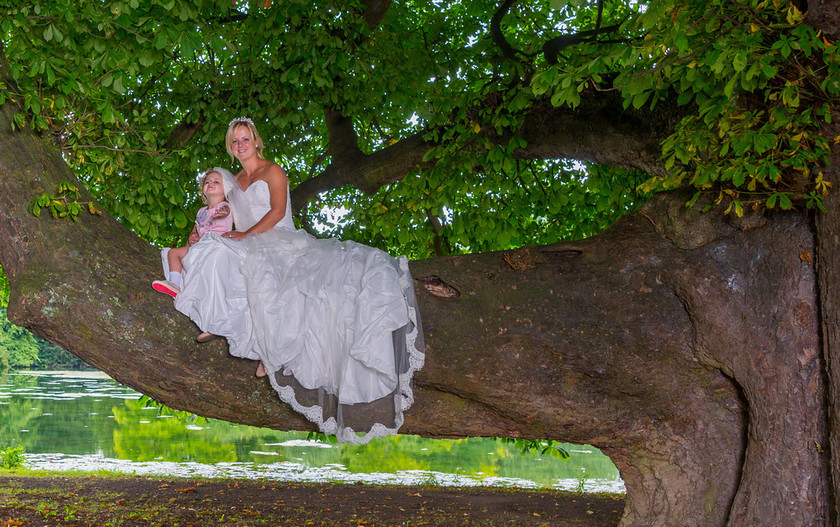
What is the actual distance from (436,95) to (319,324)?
4.17 m

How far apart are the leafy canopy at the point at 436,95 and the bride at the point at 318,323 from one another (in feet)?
4.01

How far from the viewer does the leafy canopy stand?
163 inches

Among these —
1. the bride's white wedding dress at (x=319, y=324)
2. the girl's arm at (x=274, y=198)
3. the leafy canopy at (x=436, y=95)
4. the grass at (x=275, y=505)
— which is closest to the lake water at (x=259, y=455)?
the grass at (x=275, y=505)

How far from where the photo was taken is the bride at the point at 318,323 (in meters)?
4.29

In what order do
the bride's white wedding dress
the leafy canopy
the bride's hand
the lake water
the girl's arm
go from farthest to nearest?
the lake water, the girl's arm, the bride's hand, the bride's white wedding dress, the leafy canopy

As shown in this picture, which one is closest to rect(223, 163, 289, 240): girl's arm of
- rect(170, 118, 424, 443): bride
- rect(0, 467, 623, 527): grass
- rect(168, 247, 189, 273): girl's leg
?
rect(170, 118, 424, 443): bride

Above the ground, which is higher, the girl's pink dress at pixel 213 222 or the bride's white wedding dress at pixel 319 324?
the girl's pink dress at pixel 213 222

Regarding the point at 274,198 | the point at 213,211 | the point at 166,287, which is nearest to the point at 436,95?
Answer: the point at 274,198

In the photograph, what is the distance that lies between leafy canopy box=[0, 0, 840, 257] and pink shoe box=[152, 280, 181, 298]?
85 cm

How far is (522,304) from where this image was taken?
4.84 m

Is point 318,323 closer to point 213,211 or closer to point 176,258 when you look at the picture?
point 176,258

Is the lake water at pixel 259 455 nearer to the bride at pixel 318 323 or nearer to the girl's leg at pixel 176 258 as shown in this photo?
the girl's leg at pixel 176 258

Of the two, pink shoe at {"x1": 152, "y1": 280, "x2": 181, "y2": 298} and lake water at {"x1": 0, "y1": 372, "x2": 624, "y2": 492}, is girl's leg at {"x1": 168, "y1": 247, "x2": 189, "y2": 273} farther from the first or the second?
lake water at {"x1": 0, "y1": 372, "x2": 624, "y2": 492}

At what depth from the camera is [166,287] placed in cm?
434
